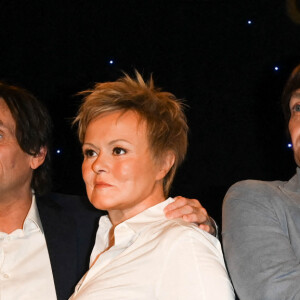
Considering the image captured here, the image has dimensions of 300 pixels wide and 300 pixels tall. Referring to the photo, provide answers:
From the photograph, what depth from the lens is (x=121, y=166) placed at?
5.50 feet

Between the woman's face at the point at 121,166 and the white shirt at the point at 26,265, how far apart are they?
366 mm

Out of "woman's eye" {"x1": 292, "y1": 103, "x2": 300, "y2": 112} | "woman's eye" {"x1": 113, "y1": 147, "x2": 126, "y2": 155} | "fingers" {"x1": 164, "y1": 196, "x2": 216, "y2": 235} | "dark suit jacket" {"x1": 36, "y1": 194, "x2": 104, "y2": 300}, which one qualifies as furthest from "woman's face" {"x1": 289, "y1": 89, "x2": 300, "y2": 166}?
"dark suit jacket" {"x1": 36, "y1": 194, "x2": 104, "y2": 300}

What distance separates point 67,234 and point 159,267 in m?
0.67

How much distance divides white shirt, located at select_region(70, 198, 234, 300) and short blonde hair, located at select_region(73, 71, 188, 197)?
0.25m

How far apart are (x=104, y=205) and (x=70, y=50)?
4.81 feet

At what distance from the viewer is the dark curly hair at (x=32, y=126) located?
2234 millimetres

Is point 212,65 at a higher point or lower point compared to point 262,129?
higher

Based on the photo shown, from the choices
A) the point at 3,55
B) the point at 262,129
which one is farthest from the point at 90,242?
the point at 3,55

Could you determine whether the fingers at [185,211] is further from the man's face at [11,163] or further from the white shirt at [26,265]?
the man's face at [11,163]

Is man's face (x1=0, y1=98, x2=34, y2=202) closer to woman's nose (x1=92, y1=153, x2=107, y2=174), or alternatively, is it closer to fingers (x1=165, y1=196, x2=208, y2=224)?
→ woman's nose (x1=92, y1=153, x2=107, y2=174)

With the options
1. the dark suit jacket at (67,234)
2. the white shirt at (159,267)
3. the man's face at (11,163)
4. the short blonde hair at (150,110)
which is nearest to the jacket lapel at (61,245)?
the dark suit jacket at (67,234)

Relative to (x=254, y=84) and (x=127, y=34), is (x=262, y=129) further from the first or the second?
(x=127, y=34)

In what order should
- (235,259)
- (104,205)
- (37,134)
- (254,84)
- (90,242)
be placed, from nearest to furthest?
(235,259) < (104,205) < (90,242) < (37,134) < (254,84)

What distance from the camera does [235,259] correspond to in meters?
1.47
